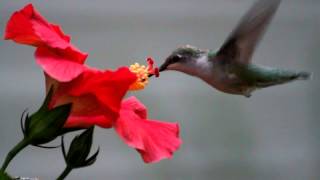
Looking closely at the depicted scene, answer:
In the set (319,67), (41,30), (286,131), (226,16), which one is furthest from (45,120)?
(319,67)

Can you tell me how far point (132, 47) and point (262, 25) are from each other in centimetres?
124

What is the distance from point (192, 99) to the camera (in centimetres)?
229

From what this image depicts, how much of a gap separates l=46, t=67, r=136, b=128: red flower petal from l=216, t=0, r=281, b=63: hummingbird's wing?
0.32 m

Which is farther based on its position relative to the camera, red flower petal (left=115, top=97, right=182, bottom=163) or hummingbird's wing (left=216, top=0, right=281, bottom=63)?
hummingbird's wing (left=216, top=0, right=281, bottom=63)

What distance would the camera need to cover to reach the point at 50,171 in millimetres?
2043

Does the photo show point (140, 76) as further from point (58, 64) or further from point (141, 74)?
point (58, 64)

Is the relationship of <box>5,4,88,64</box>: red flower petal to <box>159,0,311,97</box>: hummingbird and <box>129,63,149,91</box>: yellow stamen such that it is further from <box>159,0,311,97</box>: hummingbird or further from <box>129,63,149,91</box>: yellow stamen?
<box>159,0,311,97</box>: hummingbird

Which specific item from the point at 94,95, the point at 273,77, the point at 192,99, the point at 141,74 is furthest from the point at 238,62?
the point at 192,99

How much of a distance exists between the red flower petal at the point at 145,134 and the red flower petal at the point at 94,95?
1.0 inches

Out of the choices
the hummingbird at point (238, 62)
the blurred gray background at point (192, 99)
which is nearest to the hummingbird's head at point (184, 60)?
the hummingbird at point (238, 62)

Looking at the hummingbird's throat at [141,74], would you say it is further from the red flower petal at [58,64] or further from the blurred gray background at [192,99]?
the blurred gray background at [192,99]

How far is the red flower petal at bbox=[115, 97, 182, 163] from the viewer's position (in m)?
0.73

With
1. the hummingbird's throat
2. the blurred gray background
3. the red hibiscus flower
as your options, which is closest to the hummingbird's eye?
the hummingbird's throat

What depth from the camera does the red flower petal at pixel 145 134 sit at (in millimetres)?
734
